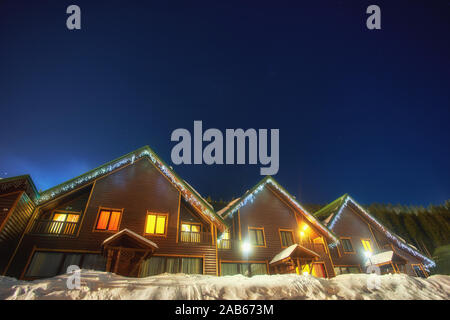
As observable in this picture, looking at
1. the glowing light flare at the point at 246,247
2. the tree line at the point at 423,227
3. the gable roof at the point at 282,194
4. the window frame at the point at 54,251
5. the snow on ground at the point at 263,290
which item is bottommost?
the snow on ground at the point at 263,290

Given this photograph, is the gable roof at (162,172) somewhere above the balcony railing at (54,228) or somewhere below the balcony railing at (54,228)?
above

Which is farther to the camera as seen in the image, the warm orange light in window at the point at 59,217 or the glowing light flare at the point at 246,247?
the glowing light flare at the point at 246,247

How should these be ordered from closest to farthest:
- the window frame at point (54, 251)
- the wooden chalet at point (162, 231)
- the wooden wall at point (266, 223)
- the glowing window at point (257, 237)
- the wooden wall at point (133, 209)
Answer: the window frame at point (54, 251)
the wooden chalet at point (162, 231)
the wooden wall at point (133, 209)
the wooden wall at point (266, 223)
the glowing window at point (257, 237)

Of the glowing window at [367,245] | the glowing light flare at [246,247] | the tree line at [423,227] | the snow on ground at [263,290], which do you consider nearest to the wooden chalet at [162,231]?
the glowing light flare at [246,247]

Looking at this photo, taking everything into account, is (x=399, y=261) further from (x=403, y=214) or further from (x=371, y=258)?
(x=403, y=214)

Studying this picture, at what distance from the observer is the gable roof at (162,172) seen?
46.6 ft

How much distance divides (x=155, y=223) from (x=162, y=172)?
4017 mm

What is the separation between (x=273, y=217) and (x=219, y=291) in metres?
15.3

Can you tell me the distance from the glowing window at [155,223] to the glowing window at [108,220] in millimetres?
1916

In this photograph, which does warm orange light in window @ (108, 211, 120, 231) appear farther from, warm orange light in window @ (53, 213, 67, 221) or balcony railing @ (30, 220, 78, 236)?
warm orange light in window @ (53, 213, 67, 221)

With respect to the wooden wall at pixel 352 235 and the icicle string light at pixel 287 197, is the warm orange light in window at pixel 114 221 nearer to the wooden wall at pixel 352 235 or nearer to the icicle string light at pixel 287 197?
the icicle string light at pixel 287 197

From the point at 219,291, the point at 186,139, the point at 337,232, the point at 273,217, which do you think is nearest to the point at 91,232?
the point at 186,139

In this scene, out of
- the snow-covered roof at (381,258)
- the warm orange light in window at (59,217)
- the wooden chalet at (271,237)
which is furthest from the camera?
the snow-covered roof at (381,258)

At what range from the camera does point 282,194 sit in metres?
20.5
